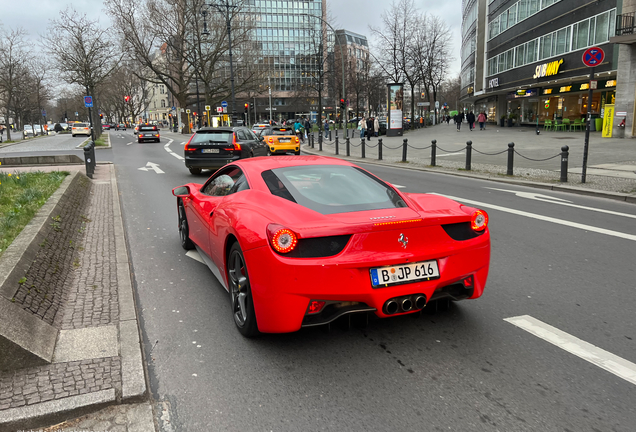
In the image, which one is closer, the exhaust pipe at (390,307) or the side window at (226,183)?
the exhaust pipe at (390,307)

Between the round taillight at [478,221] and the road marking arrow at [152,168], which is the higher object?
the round taillight at [478,221]

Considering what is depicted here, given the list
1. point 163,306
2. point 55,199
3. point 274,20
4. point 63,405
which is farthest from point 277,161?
point 274,20

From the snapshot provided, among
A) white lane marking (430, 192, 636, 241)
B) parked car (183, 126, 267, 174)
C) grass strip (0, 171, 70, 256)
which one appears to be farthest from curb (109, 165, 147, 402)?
parked car (183, 126, 267, 174)

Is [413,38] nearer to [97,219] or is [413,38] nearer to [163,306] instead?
[97,219]

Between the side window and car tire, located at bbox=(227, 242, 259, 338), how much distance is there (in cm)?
74

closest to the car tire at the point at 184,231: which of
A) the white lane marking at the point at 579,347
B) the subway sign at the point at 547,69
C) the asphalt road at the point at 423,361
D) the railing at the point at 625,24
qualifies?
the asphalt road at the point at 423,361

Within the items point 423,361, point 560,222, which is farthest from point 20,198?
point 560,222

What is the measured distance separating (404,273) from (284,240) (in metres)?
0.84

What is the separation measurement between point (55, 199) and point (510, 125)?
47175mm

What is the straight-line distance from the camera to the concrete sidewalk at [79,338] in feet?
9.17

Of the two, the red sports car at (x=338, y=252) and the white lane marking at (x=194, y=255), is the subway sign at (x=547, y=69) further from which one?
the red sports car at (x=338, y=252)

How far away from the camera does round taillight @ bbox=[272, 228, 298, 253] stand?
3.19 meters

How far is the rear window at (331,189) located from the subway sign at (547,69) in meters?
34.9

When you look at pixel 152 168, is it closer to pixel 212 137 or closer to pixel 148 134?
pixel 212 137
